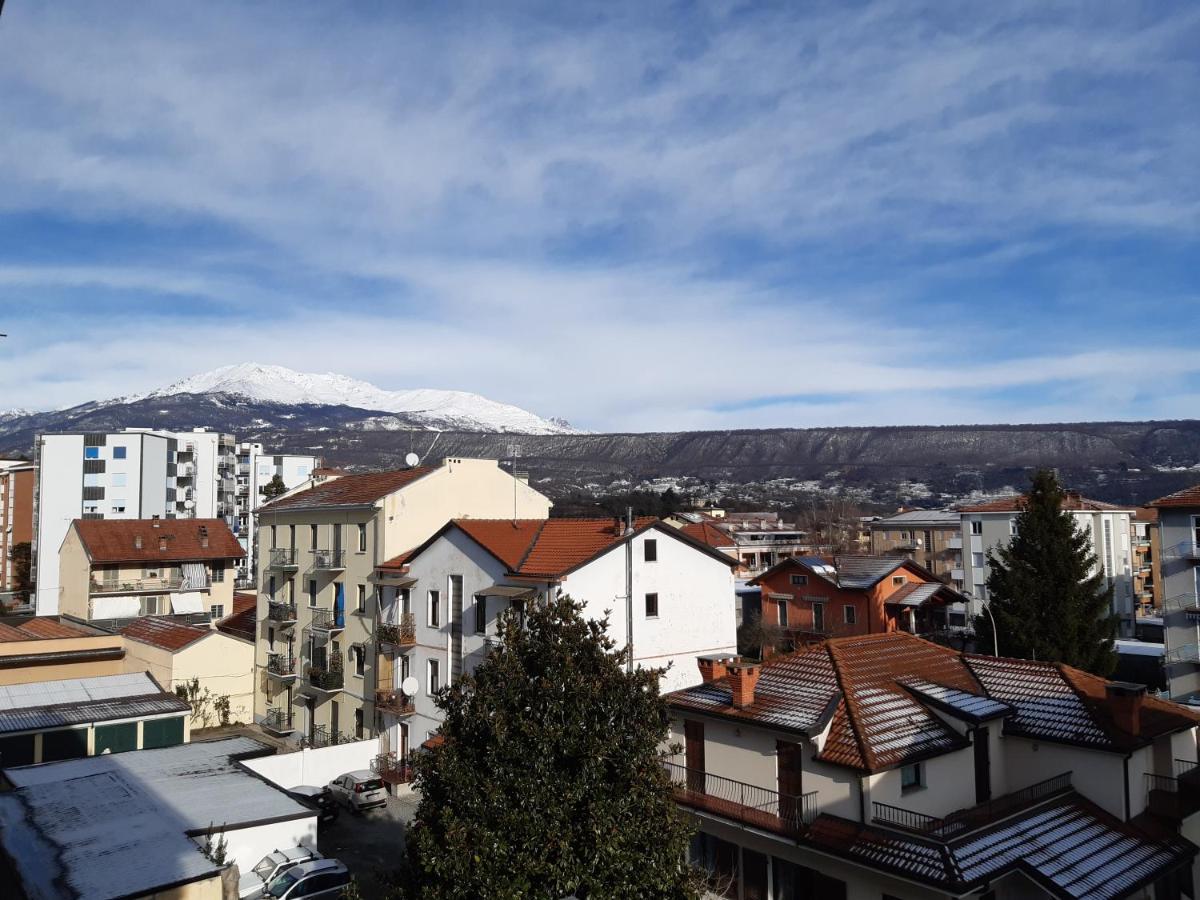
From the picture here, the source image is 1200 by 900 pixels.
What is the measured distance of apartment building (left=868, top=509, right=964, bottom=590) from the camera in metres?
81.6

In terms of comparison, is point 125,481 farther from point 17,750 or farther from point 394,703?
point 394,703

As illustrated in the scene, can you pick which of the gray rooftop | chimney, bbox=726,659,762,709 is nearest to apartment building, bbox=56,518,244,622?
the gray rooftop

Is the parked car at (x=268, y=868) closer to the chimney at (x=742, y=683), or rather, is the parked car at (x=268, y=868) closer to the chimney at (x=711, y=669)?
the chimney at (x=742, y=683)

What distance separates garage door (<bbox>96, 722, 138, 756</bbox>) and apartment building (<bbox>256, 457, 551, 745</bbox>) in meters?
8.21

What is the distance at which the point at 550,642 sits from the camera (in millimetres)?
13172

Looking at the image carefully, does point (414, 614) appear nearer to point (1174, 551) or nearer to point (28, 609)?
point (1174, 551)

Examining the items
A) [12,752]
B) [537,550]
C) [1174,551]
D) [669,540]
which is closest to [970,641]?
[1174,551]

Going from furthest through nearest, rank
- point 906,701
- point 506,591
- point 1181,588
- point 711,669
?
point 1181,588 → point 506,591 → point 711,669 → point 906,701

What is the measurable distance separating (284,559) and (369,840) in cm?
1927

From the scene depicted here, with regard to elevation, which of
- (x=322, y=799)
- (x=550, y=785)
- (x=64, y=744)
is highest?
(x=550, y=785)

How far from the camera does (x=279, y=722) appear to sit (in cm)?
3919

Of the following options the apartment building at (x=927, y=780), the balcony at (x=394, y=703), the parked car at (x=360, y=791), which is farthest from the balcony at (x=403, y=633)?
the apartment building at (x=927, y=780)

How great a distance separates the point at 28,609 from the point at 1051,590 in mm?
80621

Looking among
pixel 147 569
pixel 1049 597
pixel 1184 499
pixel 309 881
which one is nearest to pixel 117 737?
pixel 309 881
